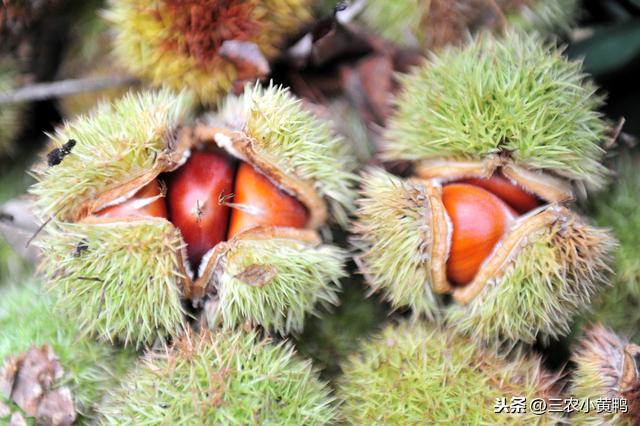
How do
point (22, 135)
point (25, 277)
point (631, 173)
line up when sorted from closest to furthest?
point (631, 173) → point (25, 277) → point (22, 135)

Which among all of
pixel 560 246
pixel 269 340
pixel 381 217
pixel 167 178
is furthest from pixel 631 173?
pixel 167 178

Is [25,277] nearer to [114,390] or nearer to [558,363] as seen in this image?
[114,390]

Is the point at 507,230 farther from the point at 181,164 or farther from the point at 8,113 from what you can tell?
the point at 8,113

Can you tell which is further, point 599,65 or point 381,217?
point 599,65

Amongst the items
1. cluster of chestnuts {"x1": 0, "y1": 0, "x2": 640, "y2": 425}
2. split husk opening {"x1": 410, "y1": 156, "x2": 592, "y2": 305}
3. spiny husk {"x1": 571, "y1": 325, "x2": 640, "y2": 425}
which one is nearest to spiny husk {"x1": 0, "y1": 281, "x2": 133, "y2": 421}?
cluster of chestnuts {"x1": 0, "y1": 0, "x2": 640, "y2": 425}

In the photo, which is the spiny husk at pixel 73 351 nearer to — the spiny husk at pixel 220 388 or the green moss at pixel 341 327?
the spiny husk at pixel 220 388

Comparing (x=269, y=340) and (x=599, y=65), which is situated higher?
(x=599, y=65)

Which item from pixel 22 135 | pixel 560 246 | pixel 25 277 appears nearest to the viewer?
pixel 560 246

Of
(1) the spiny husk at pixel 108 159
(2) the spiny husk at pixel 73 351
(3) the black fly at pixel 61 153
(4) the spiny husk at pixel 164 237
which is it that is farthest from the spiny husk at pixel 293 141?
(2) the spiny husk at pixel 73 351
